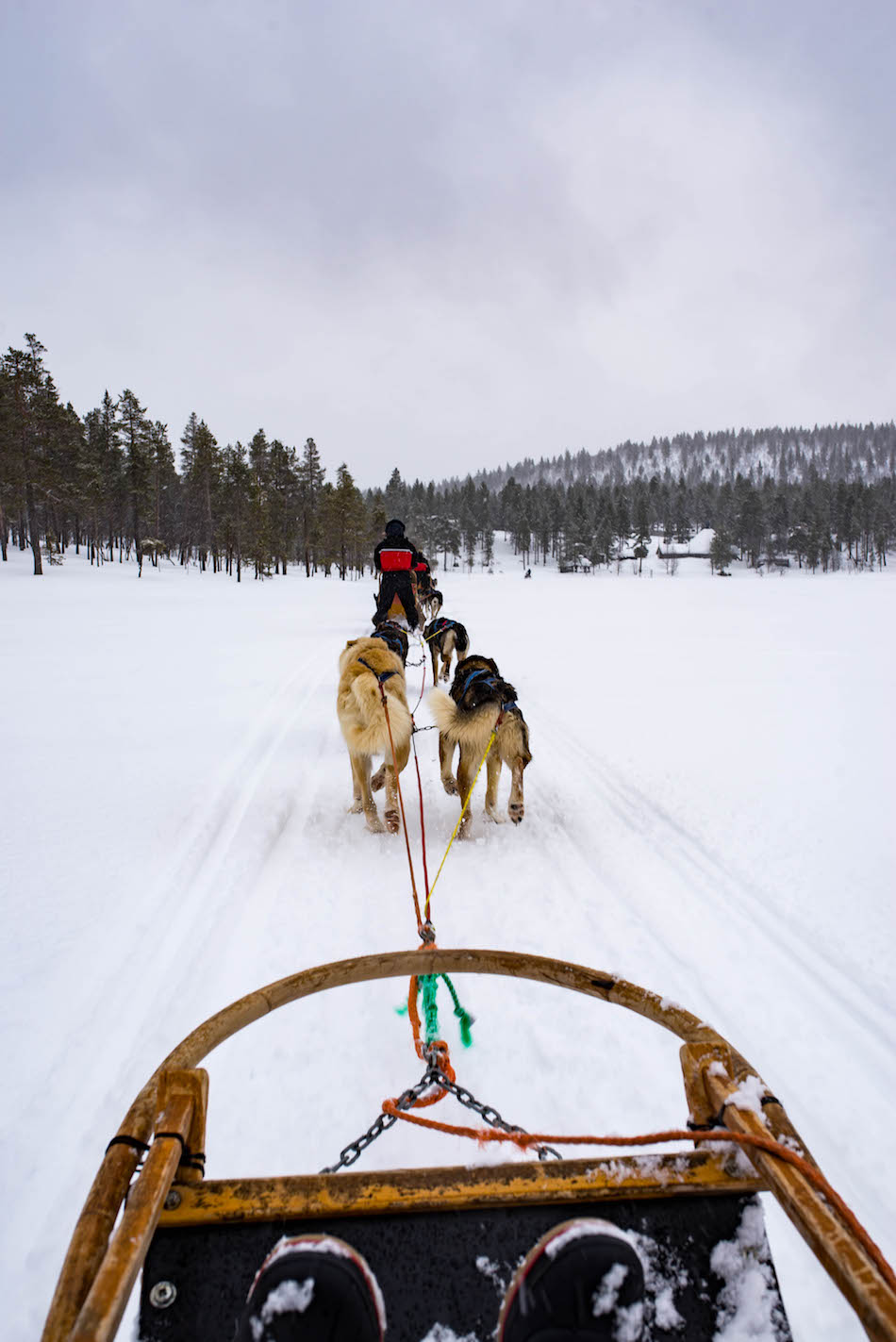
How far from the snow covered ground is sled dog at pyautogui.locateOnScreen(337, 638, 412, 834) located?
12.7 inches

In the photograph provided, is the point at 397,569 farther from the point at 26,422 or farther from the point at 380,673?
the point at 26,422

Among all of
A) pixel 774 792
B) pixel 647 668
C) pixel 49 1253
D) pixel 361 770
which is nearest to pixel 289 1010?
pixel 49 1253

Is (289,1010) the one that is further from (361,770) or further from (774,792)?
(774,792)

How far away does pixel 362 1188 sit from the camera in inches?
47.7

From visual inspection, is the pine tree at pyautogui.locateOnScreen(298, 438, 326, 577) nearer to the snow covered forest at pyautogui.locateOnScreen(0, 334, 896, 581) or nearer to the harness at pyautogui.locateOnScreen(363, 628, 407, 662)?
the snow covered forest at pyautogui.locateOnScreen(0, 334, 896, 581)

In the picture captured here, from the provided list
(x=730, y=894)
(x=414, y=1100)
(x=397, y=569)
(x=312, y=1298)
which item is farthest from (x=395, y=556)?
(x=312, y=1298)

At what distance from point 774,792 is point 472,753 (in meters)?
2.81

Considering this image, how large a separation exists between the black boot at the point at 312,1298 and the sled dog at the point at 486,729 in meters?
3.38

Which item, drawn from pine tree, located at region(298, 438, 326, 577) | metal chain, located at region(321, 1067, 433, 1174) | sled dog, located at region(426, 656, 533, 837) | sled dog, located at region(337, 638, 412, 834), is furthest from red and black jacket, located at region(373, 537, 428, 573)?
pine tree, located at region(298, 438, 326, 577)

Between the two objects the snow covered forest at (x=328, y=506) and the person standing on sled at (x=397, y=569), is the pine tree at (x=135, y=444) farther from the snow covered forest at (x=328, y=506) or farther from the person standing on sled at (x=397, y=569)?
the person standing on sled at (x=397, y=569)

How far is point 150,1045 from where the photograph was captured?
8.34 feet

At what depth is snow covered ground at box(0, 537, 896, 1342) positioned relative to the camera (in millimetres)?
2172

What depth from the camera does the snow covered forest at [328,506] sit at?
3438 cm

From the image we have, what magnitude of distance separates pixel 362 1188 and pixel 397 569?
9260 mm
